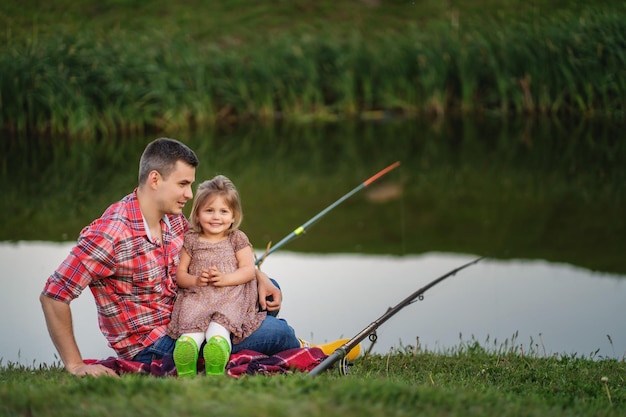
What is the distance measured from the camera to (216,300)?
4.38 m

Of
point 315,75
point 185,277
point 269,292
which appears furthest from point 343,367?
point 315,75

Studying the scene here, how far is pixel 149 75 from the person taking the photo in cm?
1220

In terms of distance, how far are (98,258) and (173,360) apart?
0.52 m

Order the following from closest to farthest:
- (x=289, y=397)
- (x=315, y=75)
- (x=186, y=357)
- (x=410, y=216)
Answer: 1. (x=289, y=397)
2. (x=186, y=357)
3. (x=410, y=216)
4. (x=315, y=75)

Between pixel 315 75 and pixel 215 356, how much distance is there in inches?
364

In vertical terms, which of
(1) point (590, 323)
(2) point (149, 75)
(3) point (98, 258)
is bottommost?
(1) point (590, 323)

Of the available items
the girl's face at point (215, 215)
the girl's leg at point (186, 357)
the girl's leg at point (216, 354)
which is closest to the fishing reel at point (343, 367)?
the girl's leg at point (216, 354)

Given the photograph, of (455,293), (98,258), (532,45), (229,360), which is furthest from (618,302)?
(532,45)

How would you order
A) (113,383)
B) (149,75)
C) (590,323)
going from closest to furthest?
(113,383)
(590,323)
(149,75)

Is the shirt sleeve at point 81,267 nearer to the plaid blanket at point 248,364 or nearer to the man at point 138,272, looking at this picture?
the man at point 138,272

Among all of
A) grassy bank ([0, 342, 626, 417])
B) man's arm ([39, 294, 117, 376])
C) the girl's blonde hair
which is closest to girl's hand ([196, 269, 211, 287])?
the girl's blonde hair

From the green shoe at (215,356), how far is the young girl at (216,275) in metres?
0.07

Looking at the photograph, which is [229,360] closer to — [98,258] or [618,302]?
[98,258]

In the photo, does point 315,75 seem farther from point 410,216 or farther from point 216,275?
point 216,275
